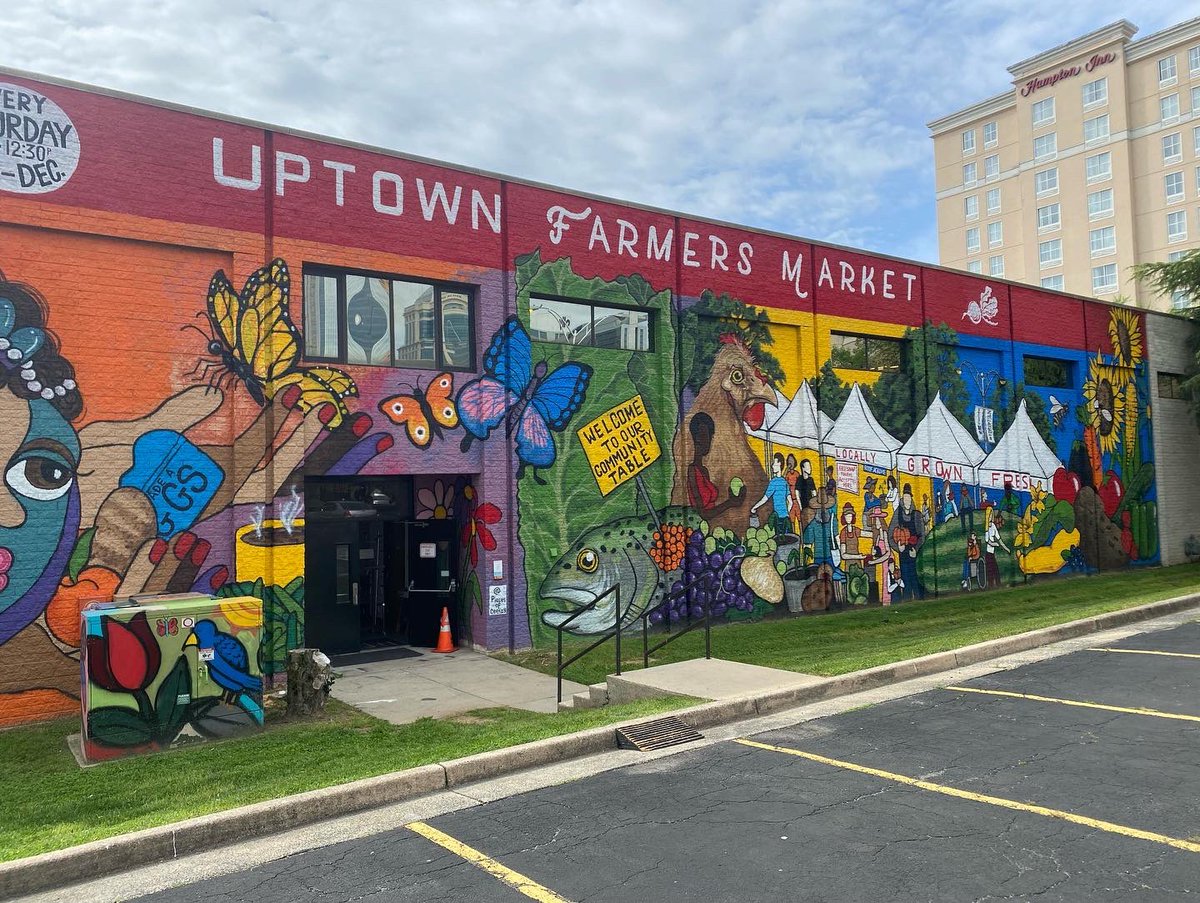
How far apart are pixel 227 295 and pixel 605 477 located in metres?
6.82

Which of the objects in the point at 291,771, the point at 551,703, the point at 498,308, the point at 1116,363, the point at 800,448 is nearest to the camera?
the point at 291,771

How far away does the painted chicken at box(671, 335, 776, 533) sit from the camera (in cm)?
1700

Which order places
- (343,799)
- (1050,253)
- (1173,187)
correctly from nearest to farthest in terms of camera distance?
1. (343,799)
2. (1173,187)
3. (1050,253)

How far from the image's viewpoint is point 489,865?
5.46 meters

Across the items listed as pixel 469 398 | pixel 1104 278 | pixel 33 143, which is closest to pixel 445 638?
pixel 469 398

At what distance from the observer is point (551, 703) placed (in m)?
11.1

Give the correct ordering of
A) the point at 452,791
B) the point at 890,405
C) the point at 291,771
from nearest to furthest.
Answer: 1. the point at 452,791
2. the point at 291,771
3. the point at 890,405

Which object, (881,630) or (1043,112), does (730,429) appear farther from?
(1043,112)

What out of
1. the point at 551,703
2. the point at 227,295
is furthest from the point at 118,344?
the point at 551,703

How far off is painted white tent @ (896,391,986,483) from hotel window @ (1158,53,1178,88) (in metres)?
57.0

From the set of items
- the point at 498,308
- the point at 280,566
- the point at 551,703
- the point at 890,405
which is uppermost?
the point at 498,308

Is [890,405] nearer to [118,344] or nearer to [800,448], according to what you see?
[800,448]

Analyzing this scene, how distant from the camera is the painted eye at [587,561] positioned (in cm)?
1528

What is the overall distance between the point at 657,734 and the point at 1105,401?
2291 cm
